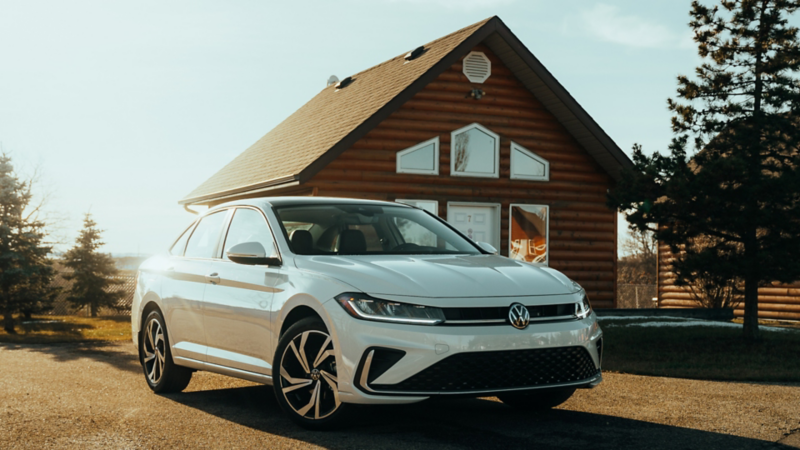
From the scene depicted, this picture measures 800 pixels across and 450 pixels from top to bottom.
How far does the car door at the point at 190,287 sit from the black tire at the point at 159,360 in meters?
0.15

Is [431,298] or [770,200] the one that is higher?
[770,200]

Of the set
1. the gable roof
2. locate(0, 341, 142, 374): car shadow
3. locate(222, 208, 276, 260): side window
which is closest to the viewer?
locate(222, 208, 276, 260): side window

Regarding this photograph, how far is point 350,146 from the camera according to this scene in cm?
1652

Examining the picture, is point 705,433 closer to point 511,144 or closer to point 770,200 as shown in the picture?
point 770,200

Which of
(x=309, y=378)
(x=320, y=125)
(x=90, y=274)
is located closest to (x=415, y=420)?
(x=309, y=378)

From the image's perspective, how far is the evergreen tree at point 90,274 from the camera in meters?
32.2

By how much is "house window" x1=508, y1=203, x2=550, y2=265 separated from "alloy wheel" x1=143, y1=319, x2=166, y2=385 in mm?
11445

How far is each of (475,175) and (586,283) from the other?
3.66 metres

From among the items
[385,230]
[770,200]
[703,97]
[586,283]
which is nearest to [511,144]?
[586,283]

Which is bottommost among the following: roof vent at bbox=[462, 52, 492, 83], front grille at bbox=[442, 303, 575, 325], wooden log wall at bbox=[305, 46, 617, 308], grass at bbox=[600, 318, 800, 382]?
grass at bbox=[600, 318, 800, 382]

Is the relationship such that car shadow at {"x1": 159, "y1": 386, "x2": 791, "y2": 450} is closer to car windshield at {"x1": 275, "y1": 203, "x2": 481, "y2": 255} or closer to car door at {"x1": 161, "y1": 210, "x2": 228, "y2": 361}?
car door at {"x1": 161, "y1": 210, "x2": 228, "y2": 361}

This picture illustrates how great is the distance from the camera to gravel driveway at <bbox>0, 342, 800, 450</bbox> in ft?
17.4

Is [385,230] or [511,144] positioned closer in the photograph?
[385,230]

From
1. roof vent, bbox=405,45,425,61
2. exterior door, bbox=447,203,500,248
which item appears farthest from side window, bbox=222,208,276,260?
roof vent, bbox=405,45,425,61
